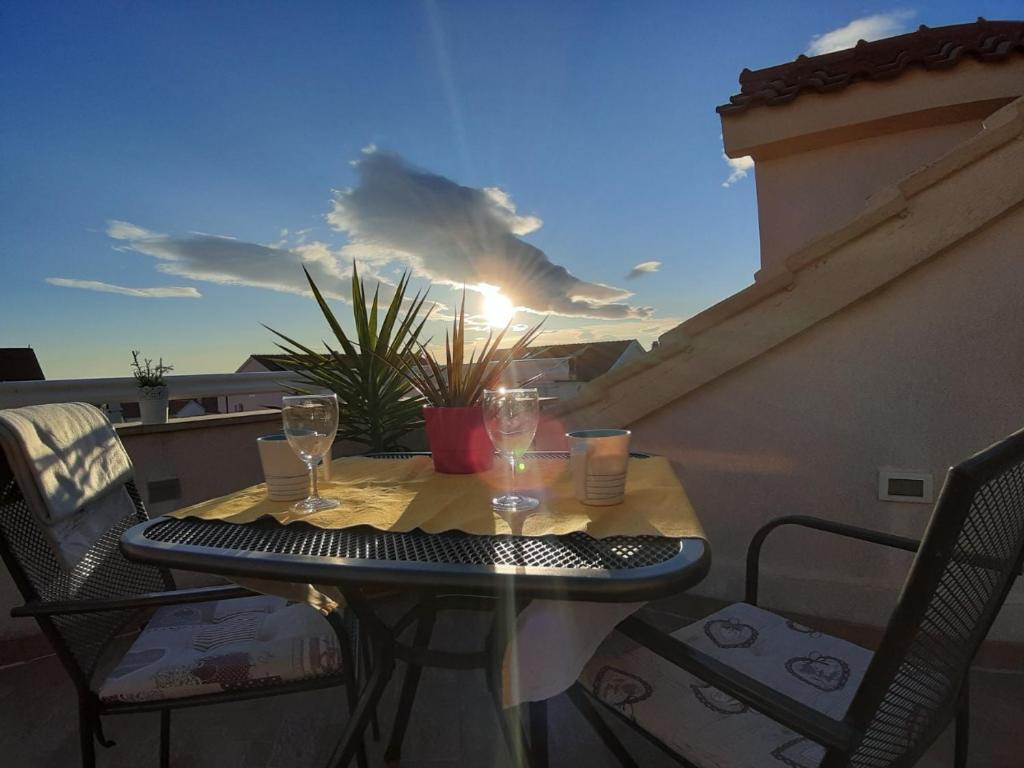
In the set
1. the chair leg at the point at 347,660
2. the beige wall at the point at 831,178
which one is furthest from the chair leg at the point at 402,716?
the beige wall at the point at 831,178

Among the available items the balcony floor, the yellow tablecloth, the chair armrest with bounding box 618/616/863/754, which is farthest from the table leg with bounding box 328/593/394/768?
the balcony floor

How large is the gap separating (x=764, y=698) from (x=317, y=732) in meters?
1.56

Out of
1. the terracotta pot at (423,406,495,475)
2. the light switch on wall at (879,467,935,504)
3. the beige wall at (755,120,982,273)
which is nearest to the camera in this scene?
the terracotta pot at (423,406,495,475)

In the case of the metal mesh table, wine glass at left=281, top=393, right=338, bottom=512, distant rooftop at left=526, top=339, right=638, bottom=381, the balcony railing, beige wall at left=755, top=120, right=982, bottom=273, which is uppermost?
beige wall at left=755, top=120, right=982, bottom=273

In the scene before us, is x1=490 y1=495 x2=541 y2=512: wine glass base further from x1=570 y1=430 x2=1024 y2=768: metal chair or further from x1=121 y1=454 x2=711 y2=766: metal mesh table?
x1=570 y1=430 x2=1024 y2=768: metal chair

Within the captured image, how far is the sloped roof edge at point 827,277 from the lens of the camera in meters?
1.93

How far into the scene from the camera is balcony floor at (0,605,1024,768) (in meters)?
1.55

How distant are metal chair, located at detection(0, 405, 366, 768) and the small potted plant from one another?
1320 mm

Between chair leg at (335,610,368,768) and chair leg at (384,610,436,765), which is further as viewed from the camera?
chair leg at (384,610,436,765)

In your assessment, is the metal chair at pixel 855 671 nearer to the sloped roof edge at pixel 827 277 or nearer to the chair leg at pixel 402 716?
A: the chair leg at pixel 402 716

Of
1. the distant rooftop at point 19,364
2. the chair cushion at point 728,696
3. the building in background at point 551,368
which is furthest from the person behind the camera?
the distant rooftop at point 19,364

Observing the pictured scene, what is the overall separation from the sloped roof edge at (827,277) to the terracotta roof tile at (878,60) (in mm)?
1648

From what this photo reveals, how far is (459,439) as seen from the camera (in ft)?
4.66

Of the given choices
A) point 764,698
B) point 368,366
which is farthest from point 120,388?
point 764,698
